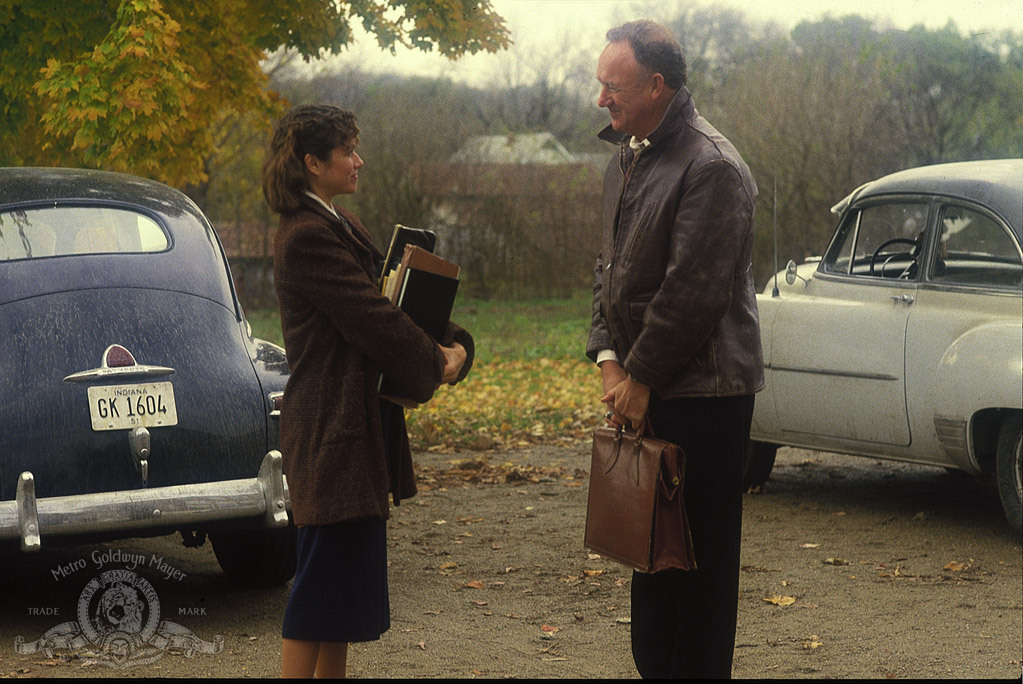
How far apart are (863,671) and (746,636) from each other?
0.60 m

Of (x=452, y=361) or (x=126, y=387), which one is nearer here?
(x=452, y=361)

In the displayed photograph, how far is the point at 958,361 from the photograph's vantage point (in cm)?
629

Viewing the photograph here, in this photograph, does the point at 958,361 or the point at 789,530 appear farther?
the point at 789,530

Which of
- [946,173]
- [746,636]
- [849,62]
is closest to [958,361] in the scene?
[946,173]

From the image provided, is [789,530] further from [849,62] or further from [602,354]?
[849,62]

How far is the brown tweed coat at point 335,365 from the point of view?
130 inches

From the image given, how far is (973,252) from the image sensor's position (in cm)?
665

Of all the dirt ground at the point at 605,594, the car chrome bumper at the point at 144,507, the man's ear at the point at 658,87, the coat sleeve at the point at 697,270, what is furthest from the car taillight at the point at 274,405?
the man's ear at the point at 658,87

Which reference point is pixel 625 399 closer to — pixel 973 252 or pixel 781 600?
pixel 781 600

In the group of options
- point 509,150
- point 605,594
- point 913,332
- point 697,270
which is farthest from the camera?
point 509,150

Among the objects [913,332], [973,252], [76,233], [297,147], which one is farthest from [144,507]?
[973,252]

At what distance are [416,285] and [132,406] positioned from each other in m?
1.95

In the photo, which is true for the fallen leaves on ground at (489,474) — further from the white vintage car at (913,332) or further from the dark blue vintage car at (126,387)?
the dark blue vintage car at (126,387)

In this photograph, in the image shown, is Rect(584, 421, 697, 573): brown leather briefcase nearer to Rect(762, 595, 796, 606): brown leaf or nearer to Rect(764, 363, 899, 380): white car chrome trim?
Rect(762, 595, 796, 606): brown leaf
